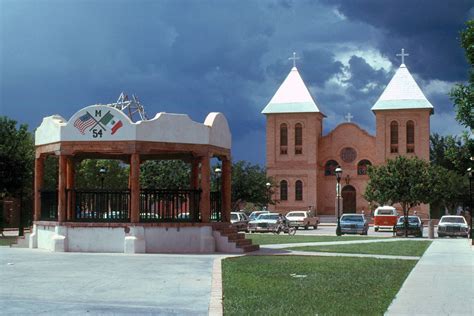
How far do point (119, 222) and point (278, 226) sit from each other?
78.2 feet

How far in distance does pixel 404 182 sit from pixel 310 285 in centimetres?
3307

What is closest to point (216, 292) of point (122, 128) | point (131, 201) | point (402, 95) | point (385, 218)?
point (131, 201)

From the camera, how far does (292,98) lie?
304ft

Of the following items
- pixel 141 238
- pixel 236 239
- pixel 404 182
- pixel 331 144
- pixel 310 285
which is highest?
pixel 331 144

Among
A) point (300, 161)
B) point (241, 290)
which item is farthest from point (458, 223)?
point (300, 161)

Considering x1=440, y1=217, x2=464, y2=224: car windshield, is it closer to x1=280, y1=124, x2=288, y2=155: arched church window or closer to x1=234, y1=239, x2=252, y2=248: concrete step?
x1=234, y1=239, x2=252, y2=248: concrete step

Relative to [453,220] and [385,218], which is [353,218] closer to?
[453,220]

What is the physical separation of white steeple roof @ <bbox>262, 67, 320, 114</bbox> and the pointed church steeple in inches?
322

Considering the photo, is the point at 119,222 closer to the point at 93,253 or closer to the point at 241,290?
the point at 93,253

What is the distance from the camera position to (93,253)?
23469mm

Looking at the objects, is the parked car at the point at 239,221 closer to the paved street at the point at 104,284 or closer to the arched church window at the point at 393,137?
the paved street at the point at 104,284

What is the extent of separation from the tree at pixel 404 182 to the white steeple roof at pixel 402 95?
41573 millimetres

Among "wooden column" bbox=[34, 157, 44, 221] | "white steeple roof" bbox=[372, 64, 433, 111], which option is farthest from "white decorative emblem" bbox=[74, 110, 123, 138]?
"white steeple roof" bbox=[372, 64, 433, 111]

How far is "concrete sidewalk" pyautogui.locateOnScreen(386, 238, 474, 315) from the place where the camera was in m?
12.3
